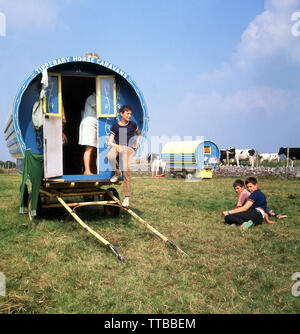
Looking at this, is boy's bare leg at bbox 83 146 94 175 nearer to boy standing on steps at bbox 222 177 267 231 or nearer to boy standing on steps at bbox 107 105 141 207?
boy standing on steps at bbox 107 105 141 207

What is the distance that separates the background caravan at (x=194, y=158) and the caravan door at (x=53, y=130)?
50.0ft

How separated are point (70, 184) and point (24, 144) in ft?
3.61

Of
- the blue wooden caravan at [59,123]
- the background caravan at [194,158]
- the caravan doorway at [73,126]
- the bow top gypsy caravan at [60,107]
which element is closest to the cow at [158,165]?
the background caravan at [194,158]

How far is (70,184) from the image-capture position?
5824mm

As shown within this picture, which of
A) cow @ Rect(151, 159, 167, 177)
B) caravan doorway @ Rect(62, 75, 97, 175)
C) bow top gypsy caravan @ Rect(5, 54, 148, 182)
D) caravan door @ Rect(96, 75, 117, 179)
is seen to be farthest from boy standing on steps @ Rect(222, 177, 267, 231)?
cow @ Rect(151, 159, 167, 177)

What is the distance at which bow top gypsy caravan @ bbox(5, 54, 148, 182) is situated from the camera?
5617 millimetres

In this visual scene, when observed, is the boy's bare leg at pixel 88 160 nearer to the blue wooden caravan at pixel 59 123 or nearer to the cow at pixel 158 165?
the blue wooden caravan at pixel 59 123

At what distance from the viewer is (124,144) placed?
6.07 m

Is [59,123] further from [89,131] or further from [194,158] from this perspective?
[194,158]

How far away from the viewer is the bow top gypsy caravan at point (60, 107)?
562 cm

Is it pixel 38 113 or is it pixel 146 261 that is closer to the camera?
pixel 146 261
